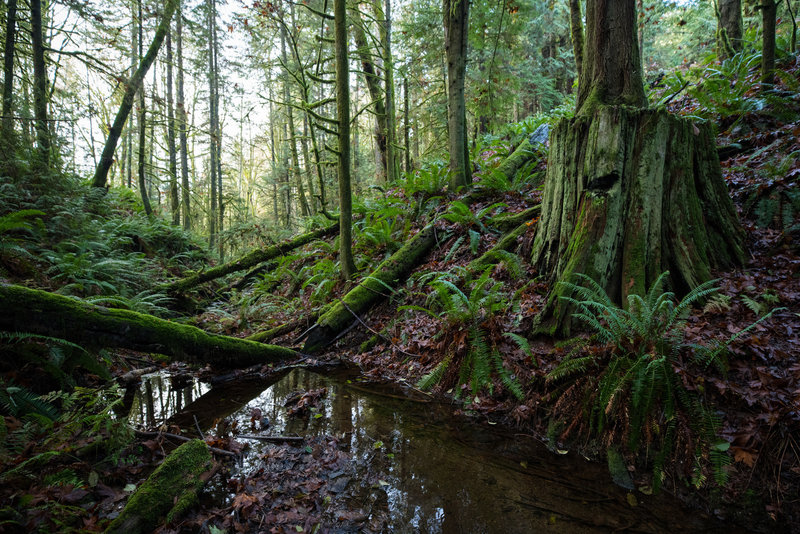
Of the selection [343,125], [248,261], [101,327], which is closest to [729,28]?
[343,125]

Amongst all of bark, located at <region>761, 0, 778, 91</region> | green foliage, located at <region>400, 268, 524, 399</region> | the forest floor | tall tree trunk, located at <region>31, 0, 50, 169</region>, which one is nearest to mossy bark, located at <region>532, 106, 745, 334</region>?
the forest floor

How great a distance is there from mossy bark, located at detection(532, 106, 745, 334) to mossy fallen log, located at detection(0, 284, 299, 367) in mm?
3766

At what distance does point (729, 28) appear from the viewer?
25.0 ft

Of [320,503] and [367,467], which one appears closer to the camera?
[320,503]

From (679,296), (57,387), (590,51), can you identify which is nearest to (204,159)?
(57,387)

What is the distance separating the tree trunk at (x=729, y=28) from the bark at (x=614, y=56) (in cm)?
603

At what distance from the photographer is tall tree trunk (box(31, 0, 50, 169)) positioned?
264 inches

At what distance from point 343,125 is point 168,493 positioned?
213 inches

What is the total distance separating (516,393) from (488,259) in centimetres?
233

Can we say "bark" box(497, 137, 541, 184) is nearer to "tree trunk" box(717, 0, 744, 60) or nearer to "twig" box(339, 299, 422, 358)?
"tree trunk" box(717, 0, 744, 60)

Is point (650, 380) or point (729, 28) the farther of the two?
point (729, 28)

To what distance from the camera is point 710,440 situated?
2.22 meters

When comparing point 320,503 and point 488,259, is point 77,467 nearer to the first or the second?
point 320,503

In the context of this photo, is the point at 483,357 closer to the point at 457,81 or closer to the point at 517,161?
the point at 457,81
